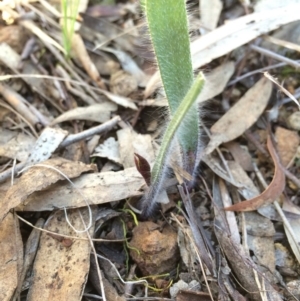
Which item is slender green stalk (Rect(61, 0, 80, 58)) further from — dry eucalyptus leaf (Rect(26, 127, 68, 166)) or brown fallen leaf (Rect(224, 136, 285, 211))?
brown fallen leaf (Rect(224, 136, 285, 211))

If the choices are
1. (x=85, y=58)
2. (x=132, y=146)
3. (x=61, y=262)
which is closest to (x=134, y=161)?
(x=132, y=146)

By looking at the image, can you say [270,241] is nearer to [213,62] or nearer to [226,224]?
[226,224]

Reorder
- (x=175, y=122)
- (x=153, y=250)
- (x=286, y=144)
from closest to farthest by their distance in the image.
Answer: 1. (x=175, y=122)
2. (x=153, y=250)
3. (x=286, y=144)

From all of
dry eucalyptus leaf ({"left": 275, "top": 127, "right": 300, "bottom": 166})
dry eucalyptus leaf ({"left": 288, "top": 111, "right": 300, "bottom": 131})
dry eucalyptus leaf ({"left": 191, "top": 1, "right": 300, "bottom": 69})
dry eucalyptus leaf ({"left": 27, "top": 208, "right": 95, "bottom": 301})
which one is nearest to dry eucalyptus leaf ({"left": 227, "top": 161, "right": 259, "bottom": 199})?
dry eucalyptus leaf ({"left": 275, "top": 127, "right": 300, "bottom": 166})

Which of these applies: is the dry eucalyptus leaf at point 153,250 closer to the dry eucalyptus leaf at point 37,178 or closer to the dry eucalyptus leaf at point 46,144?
the dry eucalyptus leaf at point 37,178

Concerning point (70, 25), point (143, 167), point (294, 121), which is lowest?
point (294, 121)

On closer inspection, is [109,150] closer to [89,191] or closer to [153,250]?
[89,191]

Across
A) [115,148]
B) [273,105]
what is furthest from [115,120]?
[273,105]
